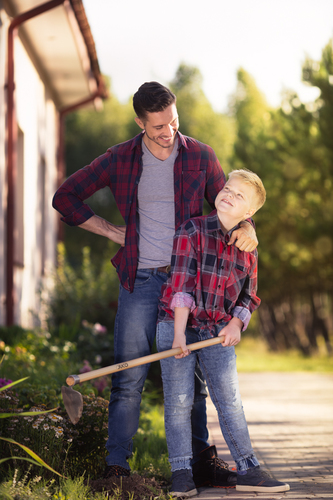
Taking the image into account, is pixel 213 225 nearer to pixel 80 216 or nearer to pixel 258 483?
pixel 80 216

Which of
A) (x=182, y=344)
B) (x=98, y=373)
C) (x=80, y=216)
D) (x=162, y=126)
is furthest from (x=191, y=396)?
(x=162, y=126)

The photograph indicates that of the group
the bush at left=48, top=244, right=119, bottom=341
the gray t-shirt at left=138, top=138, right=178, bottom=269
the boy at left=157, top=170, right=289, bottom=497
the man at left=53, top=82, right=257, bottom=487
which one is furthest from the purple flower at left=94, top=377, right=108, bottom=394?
the bush at left=48, top=244, right=119, bottom=341

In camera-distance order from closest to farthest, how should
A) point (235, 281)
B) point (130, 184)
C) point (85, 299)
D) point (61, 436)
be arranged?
point (61, 436), point (235, 281), point (130, 184), point (85, 299)

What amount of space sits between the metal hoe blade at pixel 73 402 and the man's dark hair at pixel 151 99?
147 cm

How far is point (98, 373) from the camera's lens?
294cm

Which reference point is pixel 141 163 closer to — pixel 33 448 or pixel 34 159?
pixel 33 448

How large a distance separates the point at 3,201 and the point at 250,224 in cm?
449

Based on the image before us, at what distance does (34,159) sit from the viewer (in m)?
9.83

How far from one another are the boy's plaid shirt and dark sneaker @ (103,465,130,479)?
0.81 meters

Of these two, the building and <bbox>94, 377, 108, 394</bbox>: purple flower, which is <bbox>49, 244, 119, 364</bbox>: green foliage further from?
<bbox>94, 377, 108, 394</bbox>: purple flower

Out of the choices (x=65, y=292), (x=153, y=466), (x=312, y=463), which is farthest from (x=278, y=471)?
(x=65, y=292)

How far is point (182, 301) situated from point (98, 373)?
559 millimetres

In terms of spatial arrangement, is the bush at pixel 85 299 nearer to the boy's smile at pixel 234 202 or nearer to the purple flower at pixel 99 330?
the purple flower at pixel 99 330

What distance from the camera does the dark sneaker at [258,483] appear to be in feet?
10.5
